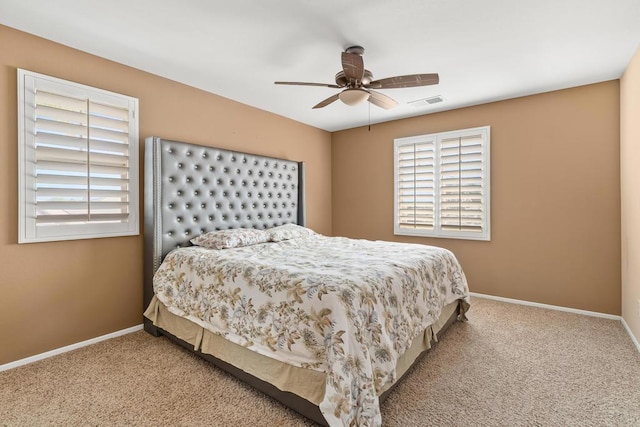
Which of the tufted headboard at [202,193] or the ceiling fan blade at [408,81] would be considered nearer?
the ceiling fan blade at [408,81]

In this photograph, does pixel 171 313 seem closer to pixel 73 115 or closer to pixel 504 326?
pixel 73 115

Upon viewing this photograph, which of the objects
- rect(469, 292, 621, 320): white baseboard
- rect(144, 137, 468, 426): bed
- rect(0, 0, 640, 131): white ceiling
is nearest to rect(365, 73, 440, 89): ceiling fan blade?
rect(0, 0, 640, 131): white ceiling

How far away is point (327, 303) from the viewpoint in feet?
5.01

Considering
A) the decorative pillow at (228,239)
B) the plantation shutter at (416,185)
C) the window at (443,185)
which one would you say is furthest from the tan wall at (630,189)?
the decorative pillow at (228,239)

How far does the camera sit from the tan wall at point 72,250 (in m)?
2.12

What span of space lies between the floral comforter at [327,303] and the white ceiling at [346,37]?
162cm

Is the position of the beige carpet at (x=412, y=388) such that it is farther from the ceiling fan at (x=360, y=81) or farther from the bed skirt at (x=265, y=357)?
the ceiling fan at (x=360, y=81)

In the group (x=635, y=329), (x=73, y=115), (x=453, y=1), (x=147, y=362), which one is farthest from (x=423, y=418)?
(x=73, y=115)

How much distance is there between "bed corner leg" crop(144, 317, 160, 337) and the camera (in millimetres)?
2653

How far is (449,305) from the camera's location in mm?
2688

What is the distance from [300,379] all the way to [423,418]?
2.32 ft

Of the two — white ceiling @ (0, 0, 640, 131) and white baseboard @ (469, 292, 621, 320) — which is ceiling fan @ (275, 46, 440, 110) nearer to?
white ceiling @ (0, 0, 640, 131)

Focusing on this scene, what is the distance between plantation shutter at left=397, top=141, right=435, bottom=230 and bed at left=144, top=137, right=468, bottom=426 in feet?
4.56

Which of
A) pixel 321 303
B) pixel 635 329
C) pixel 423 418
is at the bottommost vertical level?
pixel 423 418
